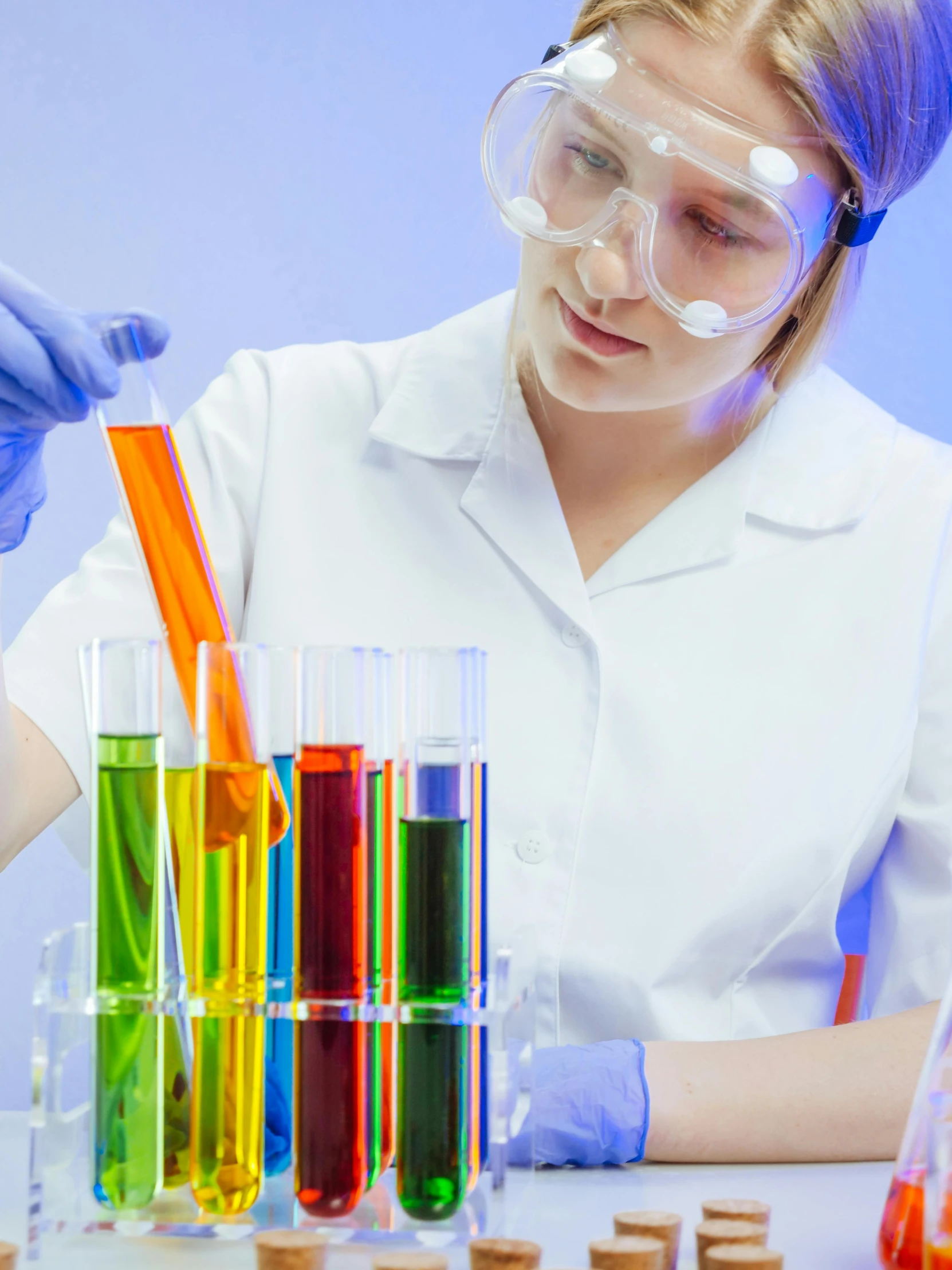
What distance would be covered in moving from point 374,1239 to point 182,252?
2.31 metres

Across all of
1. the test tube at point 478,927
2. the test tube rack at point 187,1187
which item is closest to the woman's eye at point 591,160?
the test tube at point 478,927

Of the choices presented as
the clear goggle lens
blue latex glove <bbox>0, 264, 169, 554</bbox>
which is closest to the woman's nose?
the clear goggle lens

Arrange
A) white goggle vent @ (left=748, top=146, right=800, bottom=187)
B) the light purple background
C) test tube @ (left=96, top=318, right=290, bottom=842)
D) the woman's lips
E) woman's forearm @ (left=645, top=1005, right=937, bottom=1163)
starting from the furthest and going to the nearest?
the light purple background < the woman's lips < white goggle vent @ (left=748, top=146, right=800, bottom=187) < woman's forearm @ (left=645, top=1005, right=937, bottom=1163) < test tube @ (left=96, top=318, right=290, bottom=842)

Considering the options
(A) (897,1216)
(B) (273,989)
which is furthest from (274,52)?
(A) (897,1216)

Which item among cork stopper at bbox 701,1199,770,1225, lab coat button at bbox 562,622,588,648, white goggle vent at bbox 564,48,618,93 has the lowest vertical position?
cork stopper at bbox 701,1199,770,1225

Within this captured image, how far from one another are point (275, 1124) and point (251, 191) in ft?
7.45

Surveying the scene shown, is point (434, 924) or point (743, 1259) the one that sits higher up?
point (434, 924)

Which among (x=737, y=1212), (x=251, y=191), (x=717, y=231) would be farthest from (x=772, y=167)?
(x=251, y=191)

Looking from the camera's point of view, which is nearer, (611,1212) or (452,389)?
(611,1212)

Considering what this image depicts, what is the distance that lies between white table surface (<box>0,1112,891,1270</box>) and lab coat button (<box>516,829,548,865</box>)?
37 cm

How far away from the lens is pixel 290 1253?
0.76 metres

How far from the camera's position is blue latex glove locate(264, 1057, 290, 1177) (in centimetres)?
87

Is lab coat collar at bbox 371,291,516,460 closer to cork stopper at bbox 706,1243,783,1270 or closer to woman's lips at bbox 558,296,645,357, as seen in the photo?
woman's lips at bbox 558,296,645,357

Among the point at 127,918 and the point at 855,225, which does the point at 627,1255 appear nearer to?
the point at 127,918
